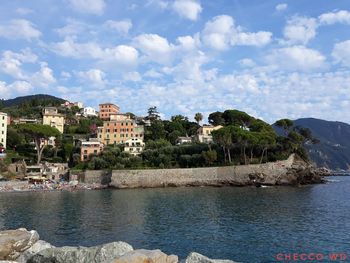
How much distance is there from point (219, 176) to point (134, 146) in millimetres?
28563

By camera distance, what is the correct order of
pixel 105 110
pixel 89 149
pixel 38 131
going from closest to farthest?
pixel 38 131 < pixel 89 149 < pixel 105 110

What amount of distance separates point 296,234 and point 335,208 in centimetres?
1582

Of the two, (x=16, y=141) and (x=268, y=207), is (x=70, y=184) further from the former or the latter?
(x=268, y=207)

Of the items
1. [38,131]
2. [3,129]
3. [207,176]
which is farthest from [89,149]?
[207,176]

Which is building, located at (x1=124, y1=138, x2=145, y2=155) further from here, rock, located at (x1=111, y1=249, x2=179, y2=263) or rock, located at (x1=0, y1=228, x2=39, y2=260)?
rock, located at (x1=111, y1=249, x2=179, y2=263)

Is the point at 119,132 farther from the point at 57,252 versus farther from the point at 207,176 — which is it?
the point at 57,252

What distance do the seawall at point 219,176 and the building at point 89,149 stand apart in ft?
54.5

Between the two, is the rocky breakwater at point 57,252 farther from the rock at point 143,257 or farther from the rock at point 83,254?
the rock at point 143,257

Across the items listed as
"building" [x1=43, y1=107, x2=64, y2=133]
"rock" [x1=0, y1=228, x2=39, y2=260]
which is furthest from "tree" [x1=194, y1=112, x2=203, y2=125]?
"rock" [x1=0, y1=228, x2=39, y2=260]

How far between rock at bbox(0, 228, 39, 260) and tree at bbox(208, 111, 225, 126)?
3641 inches

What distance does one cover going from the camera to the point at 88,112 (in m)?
145

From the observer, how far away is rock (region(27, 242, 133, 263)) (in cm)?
1105

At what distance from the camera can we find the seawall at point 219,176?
231 ft

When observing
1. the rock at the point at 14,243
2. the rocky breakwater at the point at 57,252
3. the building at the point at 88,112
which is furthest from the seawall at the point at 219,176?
the building at the point at 88,112
